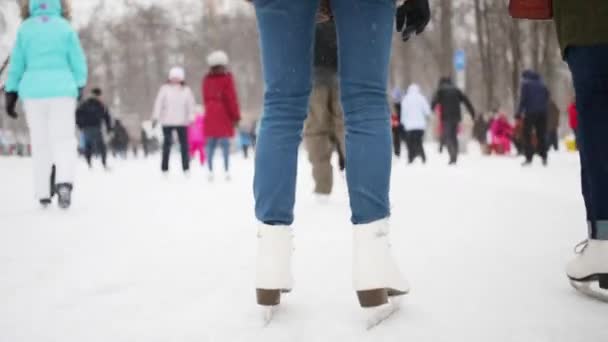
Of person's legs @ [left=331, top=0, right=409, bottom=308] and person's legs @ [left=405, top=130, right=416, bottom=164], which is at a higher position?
person's legs @ [left=331, top=0, right=409, bottom=308]

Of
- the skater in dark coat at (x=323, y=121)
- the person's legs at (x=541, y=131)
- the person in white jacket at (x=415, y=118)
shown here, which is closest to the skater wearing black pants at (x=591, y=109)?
the skater in dark coat at (x=323, y=121)

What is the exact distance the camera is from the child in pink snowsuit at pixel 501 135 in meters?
17.0

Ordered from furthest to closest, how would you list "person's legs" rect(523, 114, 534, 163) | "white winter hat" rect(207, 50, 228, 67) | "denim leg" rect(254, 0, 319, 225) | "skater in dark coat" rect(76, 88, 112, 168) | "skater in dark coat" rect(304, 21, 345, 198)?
"skater in dark coat" rect(76, 88, 112, 168)
"person's legs" rect(523, 114, 534, 163)
"white winter hat" rect(207, 50, 228, 67)
"skater in dark coat" rect(304, 21, 345, 198)
"denim leg" rect(254, 0, 319, 225)

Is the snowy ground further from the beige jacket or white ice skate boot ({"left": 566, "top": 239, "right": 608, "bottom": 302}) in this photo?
the beige jacket

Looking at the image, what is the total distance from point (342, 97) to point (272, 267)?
0.58 metres

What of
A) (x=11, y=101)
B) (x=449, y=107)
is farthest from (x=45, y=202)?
(x=449, y=107)

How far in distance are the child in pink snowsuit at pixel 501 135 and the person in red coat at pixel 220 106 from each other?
10.4m

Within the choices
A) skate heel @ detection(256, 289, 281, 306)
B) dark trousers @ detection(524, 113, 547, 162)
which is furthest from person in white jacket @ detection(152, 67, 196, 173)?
skate heel @ detection(256, 289, 281, 306)

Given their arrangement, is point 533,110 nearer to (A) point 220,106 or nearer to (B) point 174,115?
(A) point 220,106

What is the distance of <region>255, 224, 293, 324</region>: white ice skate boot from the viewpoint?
180 cm

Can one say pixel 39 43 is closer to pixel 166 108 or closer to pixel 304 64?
pixel 304 64

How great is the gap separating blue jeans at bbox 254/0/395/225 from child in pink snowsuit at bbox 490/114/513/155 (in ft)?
52.6

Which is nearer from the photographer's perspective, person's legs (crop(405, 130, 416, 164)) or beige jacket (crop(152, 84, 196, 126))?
beige jacket (crop(152, 84, 196, 126))

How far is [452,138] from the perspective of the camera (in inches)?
478
